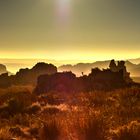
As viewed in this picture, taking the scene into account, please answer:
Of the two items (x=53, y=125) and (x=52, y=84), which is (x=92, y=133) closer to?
(x=53, y=125)

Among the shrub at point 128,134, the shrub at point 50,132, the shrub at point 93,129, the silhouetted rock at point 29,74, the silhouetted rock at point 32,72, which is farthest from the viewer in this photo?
the silhouetted rock at point 32,72

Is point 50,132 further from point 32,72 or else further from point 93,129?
point 32,72

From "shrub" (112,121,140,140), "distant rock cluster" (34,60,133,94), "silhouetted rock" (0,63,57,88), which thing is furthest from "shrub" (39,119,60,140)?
"silhouetted rock" (0,63,57,88)

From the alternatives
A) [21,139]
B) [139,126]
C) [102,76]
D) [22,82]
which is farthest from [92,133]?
[22,82]

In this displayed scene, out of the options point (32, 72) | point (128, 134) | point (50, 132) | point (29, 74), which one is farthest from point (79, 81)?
point (32, 72)

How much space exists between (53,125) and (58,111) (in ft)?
31.6

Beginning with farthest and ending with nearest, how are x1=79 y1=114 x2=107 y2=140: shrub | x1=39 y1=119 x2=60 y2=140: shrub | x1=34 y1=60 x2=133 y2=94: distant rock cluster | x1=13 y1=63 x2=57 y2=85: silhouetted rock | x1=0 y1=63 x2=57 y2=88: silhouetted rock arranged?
1. x1=13 y1=63 x2=57 y2=85: silhouetted rock
2. x1=0 y1=63 x2=57 y2=88: silhouetted rock
3. x1=34 y1=60 x2=133 y2=94: distant rock cluster
4. x1=39 y1=119 x2=60 y2=140: shrub
5. x1=79 y1=114 x2=107 y2=140: shrub

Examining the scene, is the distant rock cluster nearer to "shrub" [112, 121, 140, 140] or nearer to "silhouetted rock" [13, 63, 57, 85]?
"shrub" [112, 121, 140, 140]

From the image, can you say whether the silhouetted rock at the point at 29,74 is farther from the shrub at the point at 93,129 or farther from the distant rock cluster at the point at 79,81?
the shrub at the point at 93,129

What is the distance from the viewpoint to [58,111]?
22516 mm

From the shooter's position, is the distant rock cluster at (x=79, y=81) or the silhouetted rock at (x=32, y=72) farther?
the silhouetted rock at (x=32, y=72)

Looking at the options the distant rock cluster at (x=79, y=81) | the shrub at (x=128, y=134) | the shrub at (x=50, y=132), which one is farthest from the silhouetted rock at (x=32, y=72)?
the shrub at (x=128, y=134)

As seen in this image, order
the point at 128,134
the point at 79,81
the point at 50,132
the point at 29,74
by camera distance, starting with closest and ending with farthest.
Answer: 1. the point at 128,134
2. the point at 50,132
3. the point at 79,81
4. the point at 29,74

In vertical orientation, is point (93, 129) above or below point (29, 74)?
above
